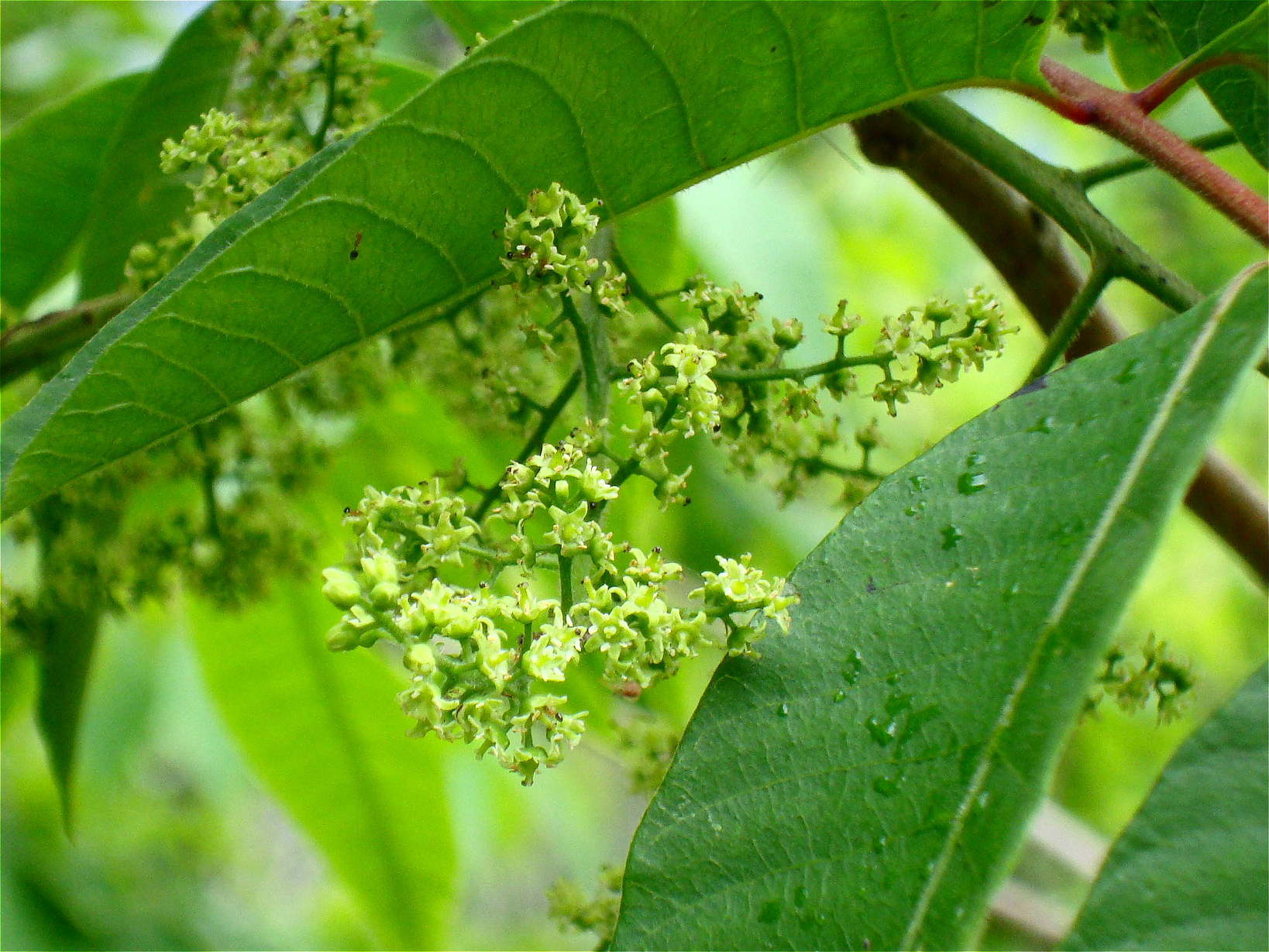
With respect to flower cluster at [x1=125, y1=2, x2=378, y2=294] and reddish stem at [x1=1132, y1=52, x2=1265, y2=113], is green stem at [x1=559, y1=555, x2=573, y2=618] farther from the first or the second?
reddish stem at [x1=1132, y1=52, x2=1265, y2=113]

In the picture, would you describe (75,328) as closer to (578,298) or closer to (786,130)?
(578,298)

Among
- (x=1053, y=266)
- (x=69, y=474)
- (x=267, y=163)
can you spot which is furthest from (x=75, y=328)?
(x=1053, y=266)

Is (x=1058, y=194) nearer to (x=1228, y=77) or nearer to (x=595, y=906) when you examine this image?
(x=1228, y=77)

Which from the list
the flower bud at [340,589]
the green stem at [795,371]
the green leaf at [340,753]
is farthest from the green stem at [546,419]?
the green leaf at [340,753]

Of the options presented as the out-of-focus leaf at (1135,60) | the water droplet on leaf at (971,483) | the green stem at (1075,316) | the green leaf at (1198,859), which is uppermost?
the out-of-focus leaf at (1135,60)

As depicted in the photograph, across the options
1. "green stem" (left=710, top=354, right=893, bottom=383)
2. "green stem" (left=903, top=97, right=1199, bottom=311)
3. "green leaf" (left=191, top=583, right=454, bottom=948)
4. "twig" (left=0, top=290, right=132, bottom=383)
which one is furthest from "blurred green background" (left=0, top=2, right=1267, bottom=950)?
"twig" (left=0, top=290, right=132, bottom=383)

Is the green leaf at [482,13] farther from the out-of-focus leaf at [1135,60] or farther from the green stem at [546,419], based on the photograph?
the out-of-focus leaf at [1135,60]
